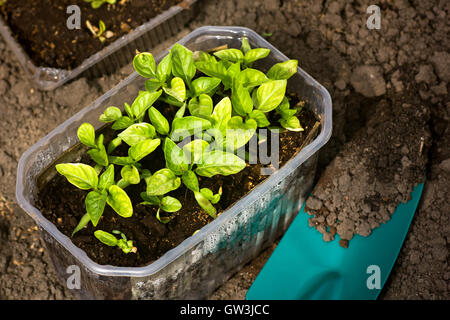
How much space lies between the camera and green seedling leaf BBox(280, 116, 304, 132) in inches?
56.0

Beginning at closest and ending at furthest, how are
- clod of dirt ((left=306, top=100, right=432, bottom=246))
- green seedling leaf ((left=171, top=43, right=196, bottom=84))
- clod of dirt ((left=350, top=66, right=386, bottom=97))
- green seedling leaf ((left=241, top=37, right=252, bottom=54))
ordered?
1. green seedling leaf ((left=171, top=43, right=196, bottom=84))
2. green seedling leaf ((left=241, top=37, right=252, bottom=54))
3. clod of dirt ((left=306, top=100, right=432, bottom=246))
4. clod of dirt ((left=350, top=66, right=386, bottom=97))

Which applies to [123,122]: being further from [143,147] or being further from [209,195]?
[209,195]

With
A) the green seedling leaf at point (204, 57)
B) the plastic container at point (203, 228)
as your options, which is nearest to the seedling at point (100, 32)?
the plastic container at point (203, 228)

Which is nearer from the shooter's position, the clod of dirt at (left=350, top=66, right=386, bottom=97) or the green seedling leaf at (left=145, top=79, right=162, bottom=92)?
the green seedling leaf at (left=145, top=79, right=162, bottom=92)

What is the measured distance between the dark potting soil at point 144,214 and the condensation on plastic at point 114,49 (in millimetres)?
485

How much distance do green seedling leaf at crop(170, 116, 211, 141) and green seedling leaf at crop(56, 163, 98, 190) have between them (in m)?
0.21

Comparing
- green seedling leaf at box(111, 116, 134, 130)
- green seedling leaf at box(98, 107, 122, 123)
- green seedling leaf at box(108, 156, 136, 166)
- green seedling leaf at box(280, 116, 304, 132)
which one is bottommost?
green seedling leaf at box(108, 156, 136, 166)

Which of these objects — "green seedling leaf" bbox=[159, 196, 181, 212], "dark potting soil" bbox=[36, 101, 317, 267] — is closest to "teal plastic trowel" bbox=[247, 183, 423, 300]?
"dark potting soil" bbox=[36, 101, 317, 267]

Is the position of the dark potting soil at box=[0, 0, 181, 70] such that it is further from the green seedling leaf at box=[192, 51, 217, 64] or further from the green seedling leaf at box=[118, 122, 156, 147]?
the green seedling leaf at box=[118, 122, 156, 147]

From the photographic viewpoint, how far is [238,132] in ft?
4.35

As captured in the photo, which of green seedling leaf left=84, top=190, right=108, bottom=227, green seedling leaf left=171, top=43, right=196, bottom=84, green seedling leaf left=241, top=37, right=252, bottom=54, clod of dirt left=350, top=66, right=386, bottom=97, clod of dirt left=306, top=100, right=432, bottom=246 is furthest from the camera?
clod of dirt left=350, top=66, right=386, bottom=97

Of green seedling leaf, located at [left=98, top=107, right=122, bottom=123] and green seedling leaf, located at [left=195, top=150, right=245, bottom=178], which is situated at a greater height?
green seedling leaf, located at [left=98, top=107, right=122, bottom=123]

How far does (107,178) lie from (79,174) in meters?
0.06

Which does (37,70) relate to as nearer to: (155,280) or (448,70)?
(155,280)
